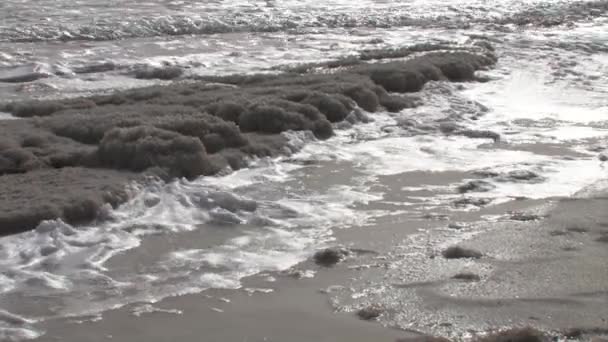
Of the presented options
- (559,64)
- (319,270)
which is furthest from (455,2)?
(319,270)

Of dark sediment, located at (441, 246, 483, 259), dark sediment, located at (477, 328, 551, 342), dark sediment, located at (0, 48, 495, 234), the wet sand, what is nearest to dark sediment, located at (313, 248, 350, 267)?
the wet sand

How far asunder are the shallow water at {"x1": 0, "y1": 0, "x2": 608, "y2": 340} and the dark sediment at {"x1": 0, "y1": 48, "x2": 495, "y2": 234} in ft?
0.87

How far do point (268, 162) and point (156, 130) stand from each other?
1.26m

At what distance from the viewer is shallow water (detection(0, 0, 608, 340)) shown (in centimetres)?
630

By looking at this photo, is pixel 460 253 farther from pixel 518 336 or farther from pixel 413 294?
pixel 518 336

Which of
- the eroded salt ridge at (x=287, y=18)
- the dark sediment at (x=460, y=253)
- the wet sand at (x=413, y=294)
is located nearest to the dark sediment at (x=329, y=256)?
the wet sand at (x=413, y=294)

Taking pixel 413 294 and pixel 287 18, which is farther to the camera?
pixel 287 18

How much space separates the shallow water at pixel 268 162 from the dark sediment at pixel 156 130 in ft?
0.87

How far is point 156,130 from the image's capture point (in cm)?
924

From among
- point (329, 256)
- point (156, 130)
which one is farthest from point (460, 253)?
point (156, 130)

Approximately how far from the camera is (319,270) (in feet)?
21.1

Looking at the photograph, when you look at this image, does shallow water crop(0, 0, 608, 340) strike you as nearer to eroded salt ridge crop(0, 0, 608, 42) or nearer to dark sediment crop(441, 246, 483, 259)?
eroded salt ridge crop(0, 0, 608, 42)

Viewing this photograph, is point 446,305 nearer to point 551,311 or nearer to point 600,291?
point 551,311

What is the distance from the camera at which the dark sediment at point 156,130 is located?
7.71 metres
